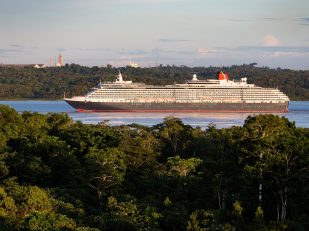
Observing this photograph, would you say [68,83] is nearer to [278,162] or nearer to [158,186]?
[158,186]

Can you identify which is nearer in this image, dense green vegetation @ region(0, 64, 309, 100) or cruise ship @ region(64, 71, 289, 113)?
cruise ship @ region(64, 71, 289, 113)

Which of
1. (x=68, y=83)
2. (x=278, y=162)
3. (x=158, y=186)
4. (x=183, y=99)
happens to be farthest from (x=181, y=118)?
(x=68, y=83)

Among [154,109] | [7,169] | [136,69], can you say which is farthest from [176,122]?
[136,69]

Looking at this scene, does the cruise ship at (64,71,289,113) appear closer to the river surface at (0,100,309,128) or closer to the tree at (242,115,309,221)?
the river surface at (0,100,309,128)

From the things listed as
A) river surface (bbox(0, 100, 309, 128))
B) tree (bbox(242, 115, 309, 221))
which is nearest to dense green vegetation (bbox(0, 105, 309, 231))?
tree (bbox(242, 115, 309, 221))

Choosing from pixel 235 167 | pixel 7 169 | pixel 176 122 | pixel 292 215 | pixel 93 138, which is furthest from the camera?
pixel 176 122

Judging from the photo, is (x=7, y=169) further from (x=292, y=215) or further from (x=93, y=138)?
(x=292, y=215)
